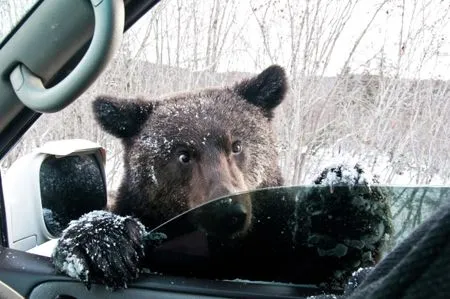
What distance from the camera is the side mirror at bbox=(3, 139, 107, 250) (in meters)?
2.27

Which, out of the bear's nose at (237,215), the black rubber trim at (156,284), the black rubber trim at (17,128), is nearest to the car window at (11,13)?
the black rubber trim at (17,128)

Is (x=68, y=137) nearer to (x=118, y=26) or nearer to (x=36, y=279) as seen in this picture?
(x=36, y=279)

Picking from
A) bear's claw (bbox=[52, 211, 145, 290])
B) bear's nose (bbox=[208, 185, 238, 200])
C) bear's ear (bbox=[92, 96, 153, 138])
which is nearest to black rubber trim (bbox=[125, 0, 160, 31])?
bear's ear (bbox=[92, 96, 153, 138])

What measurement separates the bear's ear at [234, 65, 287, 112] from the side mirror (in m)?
0.74

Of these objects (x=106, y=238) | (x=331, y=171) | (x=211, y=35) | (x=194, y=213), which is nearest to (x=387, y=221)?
(x=331, y=171)

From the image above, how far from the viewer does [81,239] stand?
71.4 inches

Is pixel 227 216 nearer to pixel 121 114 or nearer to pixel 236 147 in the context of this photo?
pixel 121 114

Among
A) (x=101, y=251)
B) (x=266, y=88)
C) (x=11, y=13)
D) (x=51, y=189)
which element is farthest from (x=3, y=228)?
(x=266, y=88)

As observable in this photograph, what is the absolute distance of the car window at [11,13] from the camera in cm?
175

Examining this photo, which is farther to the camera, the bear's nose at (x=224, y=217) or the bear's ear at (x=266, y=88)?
the bear's ear at (x=266, y=88)

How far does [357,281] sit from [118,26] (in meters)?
0.91

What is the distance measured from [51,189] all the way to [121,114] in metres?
0.44

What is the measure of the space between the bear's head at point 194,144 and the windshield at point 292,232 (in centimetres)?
63

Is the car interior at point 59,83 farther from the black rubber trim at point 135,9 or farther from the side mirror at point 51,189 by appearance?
the side mirror at point 51,189
